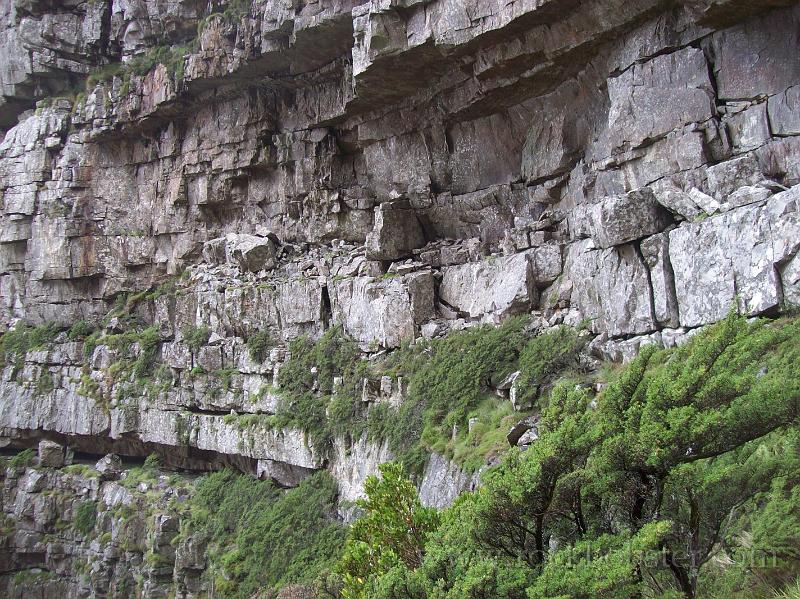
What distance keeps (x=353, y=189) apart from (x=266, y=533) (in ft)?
38.1

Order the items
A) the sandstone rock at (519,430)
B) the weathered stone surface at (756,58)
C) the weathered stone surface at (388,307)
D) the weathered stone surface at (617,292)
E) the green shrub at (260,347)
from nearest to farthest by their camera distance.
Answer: the sandstone rock at (519,430) < the weathered stone surface at (617,292) < the weathered stone surface at (756,58) < the weathered stone surface at (388,307) < the green shrub at (260,347)

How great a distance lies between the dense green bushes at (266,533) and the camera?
15289 mm

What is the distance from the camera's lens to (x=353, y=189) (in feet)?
73.4

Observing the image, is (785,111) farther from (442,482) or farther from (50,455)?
(50,455)

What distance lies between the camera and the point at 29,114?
95.8 feet

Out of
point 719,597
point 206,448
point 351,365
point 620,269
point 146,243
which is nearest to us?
point 719,597

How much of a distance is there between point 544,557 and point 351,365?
11.9 m

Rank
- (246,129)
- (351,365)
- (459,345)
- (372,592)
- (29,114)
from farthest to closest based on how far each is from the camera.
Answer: (29,114)
(246,129)
(351,365)
(459,345)
(372,592)

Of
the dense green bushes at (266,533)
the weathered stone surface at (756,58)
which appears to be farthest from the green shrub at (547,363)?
the dense green bushes at (266,533)

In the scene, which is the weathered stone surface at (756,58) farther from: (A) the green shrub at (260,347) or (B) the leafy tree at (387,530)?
(A) the green shrub at (260,347)

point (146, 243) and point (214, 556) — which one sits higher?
point (146, 243)

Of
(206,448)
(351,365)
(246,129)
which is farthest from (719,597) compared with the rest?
(246,129)

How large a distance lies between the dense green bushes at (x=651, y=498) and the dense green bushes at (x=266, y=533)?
9350 millimetres

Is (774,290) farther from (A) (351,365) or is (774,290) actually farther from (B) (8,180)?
(B) (8,180)
